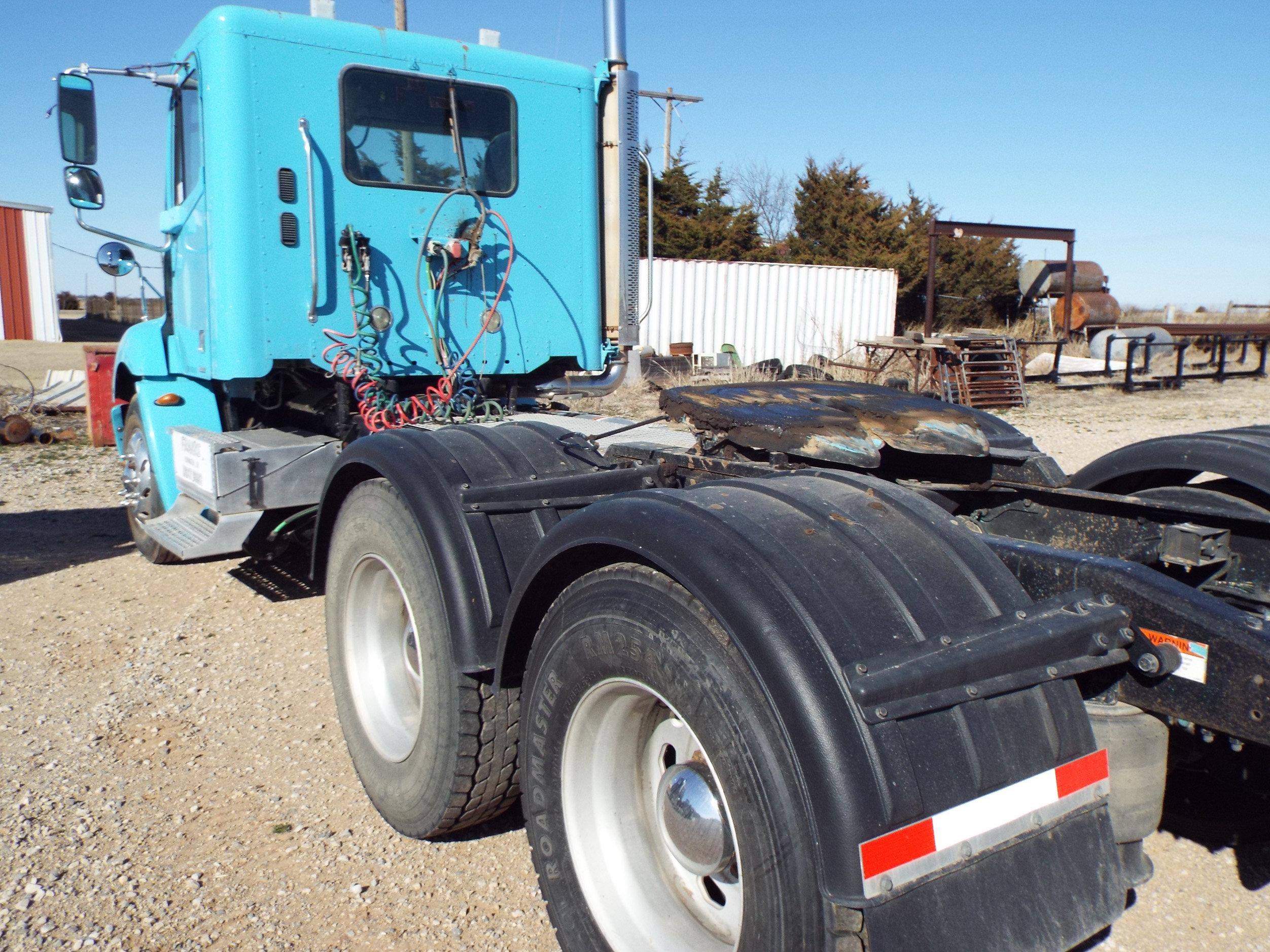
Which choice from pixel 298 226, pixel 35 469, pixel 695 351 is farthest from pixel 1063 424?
pixel 35 469

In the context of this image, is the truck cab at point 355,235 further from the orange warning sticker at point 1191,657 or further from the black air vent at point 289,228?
the orange warning sticker at point 1191,657

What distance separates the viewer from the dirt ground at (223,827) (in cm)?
255

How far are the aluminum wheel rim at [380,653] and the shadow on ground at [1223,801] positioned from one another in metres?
2.28

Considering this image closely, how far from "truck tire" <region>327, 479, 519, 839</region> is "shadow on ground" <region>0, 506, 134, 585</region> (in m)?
3.75

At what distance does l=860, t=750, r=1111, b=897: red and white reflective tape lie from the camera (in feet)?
4.85

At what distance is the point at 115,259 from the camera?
17.7 feet

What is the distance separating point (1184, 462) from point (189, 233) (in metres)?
4.52

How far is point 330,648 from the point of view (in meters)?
3.41

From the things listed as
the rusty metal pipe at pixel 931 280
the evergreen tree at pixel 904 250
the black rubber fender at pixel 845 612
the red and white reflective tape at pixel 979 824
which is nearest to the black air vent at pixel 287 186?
the black rubber fender at pixel 845 612

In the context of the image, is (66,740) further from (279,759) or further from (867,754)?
(867,754)

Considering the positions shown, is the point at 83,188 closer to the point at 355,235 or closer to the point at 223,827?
the point at 355,235

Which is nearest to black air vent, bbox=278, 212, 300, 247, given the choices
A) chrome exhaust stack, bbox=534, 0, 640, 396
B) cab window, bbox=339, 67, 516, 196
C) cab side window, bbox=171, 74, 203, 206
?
cab window, bbox=339, 67, 516, 196

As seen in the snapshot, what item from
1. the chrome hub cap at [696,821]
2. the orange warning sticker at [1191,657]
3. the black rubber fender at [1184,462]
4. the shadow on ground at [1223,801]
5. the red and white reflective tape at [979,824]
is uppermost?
the black rubber fender at [1184,462]

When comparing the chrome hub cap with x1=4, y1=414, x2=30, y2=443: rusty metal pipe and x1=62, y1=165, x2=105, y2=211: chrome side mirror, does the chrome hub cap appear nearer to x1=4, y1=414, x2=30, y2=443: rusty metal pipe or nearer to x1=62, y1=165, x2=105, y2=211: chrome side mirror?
x1=62, y1=165, x2=105, y2=211: chrome side mirror
